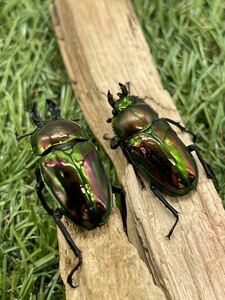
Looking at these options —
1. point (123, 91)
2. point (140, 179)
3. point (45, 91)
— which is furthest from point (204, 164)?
point (45, 91)

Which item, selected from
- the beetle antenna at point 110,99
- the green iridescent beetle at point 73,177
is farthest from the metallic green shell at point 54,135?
the beetle antenna at point 110,99

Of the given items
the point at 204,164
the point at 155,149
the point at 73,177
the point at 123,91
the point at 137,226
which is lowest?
the point at 204,164

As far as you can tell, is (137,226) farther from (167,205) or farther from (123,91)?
(123,91)

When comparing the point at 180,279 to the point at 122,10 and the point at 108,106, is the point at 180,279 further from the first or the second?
the point at 122,10

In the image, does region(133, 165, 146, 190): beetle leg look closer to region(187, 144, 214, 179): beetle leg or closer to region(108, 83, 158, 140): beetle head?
region(108, 83, 158, 140): beetle head

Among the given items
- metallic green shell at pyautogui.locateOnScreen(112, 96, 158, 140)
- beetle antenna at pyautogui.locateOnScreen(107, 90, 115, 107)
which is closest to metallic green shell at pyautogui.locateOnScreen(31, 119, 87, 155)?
metallic green shell at pyautogui.locateOnScreen(112, 96, 158, 140)

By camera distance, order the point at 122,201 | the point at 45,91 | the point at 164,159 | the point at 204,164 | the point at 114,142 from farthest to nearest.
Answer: the point at 45,91, the point at 114,142, the point at 204,164, the point at 164,159, the point at 122,201

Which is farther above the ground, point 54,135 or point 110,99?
point 54,135

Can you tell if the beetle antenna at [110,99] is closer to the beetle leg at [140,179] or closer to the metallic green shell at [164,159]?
the metallic green shell at [164,159]
